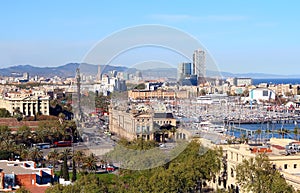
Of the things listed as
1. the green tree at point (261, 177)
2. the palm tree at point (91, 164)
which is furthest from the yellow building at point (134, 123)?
the palm tree at point (91, 164)

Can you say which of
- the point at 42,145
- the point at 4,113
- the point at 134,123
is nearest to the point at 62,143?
the point at 42,145

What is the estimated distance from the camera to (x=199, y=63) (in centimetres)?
1098

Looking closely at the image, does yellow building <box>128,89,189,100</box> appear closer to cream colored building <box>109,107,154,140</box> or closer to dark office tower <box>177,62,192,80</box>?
cream colored building <box>109,107,154,140</box>

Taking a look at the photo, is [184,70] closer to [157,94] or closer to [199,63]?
[199,63]

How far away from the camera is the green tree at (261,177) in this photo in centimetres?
907

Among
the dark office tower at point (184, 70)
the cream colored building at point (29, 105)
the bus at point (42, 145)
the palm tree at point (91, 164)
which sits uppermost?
the dark office tower at point (184, 70)

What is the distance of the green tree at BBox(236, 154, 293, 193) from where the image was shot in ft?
29.8

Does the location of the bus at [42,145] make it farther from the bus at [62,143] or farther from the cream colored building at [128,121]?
the cream colored building at [128,121]

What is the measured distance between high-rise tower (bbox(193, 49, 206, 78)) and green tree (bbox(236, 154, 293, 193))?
2.05m

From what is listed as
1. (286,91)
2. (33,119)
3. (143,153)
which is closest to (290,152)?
(143,153)

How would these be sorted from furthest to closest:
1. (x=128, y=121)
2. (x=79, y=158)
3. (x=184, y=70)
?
(x=79, y=158)
(x=128, y=121)
(x=184, y=70)

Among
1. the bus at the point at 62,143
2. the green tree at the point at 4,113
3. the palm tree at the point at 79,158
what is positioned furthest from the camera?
the green tree at the point at 4,113

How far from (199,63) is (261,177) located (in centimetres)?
258

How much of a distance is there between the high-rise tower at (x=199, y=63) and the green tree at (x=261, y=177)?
80.7 inches
